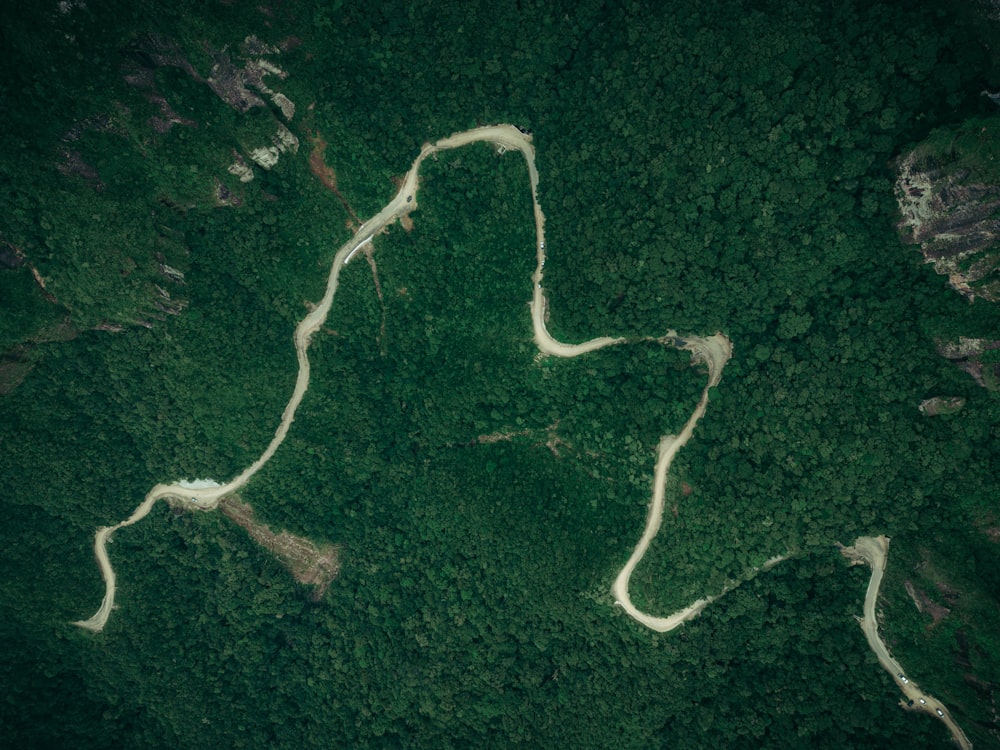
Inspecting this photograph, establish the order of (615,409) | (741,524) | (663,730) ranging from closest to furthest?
(741,524), (663,730), (615,409)

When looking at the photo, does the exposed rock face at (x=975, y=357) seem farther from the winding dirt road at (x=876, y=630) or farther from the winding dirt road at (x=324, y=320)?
the winding dirt road at (x=324, y=320)

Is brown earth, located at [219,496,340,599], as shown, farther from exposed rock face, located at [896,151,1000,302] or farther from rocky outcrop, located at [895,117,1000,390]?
exposed rock face, located at [896,151,1000,302]

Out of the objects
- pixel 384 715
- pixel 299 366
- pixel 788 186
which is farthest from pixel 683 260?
pixel 384 715

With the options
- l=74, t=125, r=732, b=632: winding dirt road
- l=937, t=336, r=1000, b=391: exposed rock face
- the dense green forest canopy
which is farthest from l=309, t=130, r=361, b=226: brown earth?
l=937, t=336, r=1000, b=391: exposed rock face

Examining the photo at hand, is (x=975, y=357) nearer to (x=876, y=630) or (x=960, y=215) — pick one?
(x=960, y=215)

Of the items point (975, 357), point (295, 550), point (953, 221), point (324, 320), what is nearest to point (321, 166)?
point (324, 320)

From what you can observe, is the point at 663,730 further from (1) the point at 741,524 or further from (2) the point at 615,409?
(2) the point at 615,409

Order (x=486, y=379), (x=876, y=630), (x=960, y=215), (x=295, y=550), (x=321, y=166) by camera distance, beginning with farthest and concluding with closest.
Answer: (x=295, y=550) → (x=486, y=379) → (x=321, y=166) → (x=876, y=630) → (x=960, y=215)
